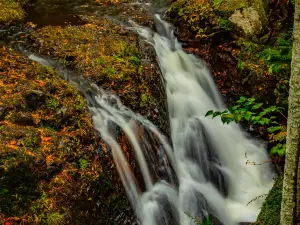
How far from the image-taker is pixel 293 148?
2.16 metres

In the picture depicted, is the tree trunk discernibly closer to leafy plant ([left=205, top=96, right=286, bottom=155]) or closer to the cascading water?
leafy plant ([left=205, top=96, right=286, bottom=155])

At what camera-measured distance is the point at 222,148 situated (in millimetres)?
7055

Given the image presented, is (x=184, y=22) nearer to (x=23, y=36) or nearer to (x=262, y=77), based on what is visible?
(x=262, y=77)

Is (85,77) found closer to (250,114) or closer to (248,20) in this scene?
(250,114)

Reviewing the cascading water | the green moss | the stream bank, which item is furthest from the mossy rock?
the green moss

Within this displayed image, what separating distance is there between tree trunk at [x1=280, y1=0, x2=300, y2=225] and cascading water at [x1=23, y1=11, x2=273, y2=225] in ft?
9.91

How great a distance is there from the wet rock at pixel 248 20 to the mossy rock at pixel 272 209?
5.75 metres

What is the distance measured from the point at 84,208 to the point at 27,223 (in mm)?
780

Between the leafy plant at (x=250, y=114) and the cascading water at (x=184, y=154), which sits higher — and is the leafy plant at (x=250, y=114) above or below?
above

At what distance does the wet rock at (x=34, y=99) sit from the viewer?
5.29 meters

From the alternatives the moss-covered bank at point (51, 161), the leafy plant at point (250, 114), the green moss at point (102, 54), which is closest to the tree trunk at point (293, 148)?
the leafy plant at point (250, 114)

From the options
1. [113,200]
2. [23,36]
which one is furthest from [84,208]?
[23,36]

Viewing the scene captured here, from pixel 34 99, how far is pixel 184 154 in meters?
3.11

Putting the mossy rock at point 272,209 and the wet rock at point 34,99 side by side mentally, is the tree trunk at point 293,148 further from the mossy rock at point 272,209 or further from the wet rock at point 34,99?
the wet rock at point 34,99
